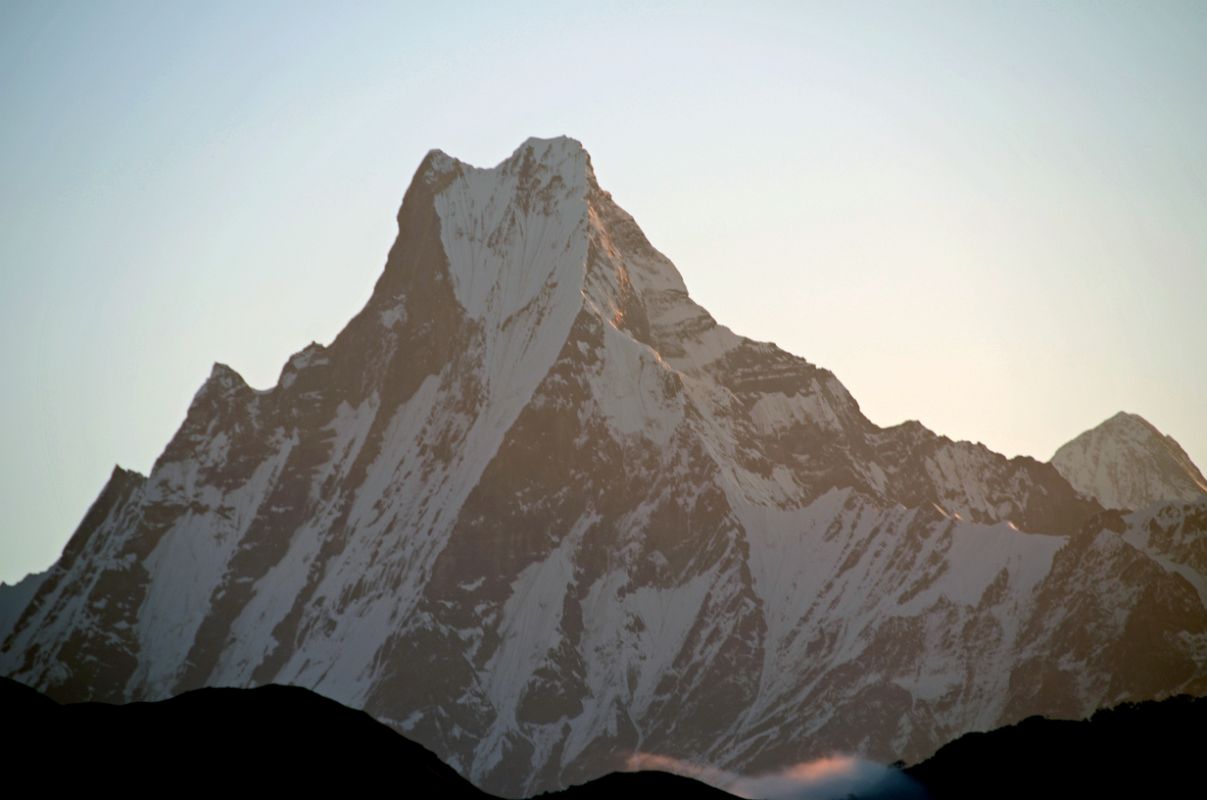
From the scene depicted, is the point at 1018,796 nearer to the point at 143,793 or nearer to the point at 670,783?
the point at 670,783

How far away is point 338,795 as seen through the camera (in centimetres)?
12900

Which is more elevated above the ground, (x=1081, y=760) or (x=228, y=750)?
(x=1081, y=760)

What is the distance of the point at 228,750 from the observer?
13050cm

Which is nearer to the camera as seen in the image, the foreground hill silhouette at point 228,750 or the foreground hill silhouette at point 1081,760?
the foreground hill silhouette at point 228,750

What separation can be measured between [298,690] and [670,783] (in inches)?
804

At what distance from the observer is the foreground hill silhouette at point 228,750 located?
126m

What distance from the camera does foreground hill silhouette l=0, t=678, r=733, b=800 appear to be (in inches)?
4966

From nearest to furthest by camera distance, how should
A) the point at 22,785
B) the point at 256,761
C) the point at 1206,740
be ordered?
the point at 22,785
the point at 256,761
the point at 1206,740

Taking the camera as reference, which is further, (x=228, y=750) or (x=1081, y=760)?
(x=1081, y=760)

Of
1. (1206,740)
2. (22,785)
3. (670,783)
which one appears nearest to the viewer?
(22,785)

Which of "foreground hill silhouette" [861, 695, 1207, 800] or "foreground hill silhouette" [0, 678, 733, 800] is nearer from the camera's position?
"foreground hill silhouette" [0, 678, 733, 800]

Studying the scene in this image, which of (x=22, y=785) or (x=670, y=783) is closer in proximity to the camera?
(x=22, y=785)

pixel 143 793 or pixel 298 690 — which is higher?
pixel 298 690

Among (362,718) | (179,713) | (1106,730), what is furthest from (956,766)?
(179,713)
